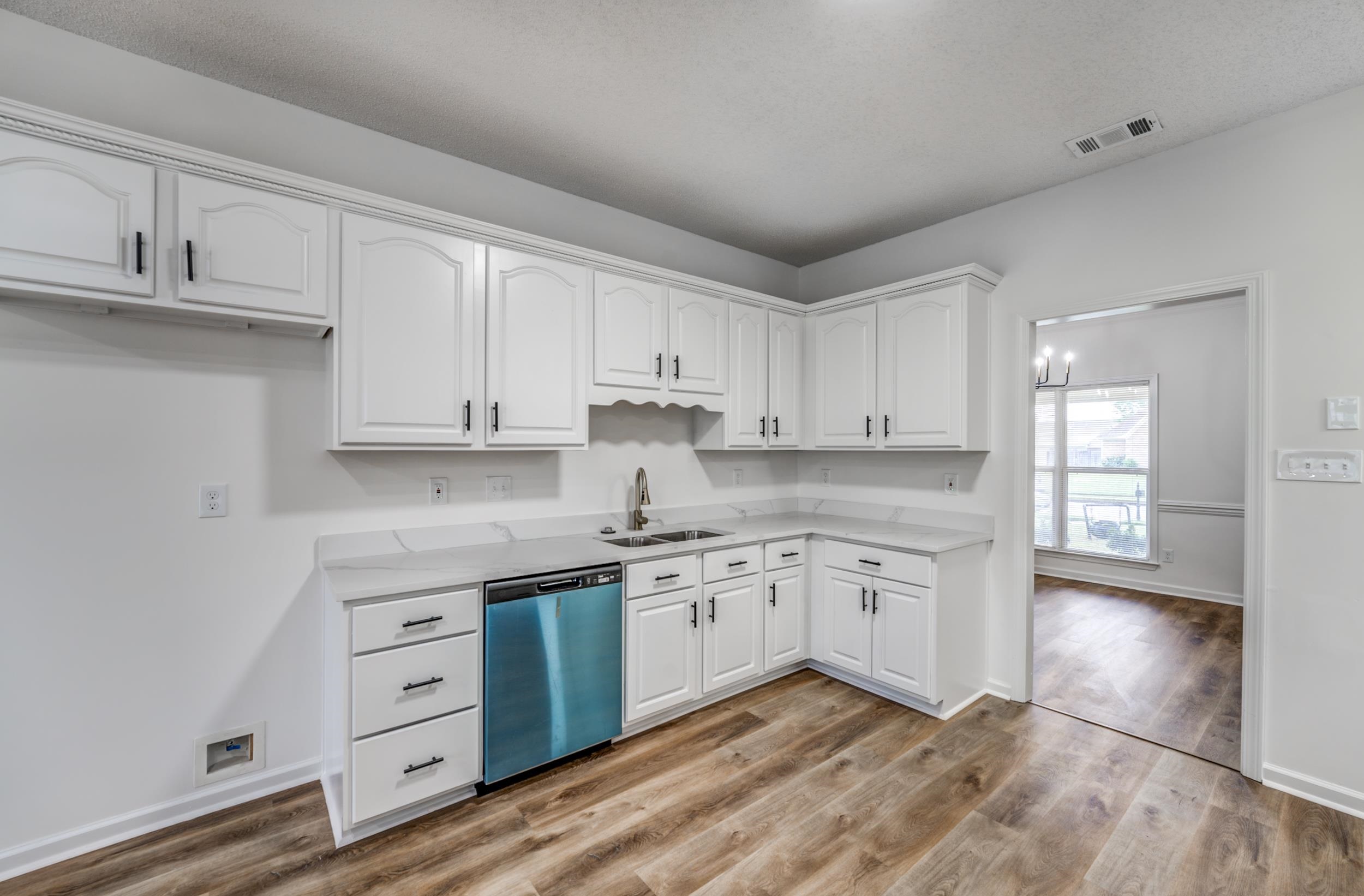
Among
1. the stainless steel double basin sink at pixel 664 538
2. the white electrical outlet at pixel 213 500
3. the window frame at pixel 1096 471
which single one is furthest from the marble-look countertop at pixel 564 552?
the window frame at pixel 1096 471

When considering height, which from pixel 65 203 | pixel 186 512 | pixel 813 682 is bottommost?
pixel 813 682

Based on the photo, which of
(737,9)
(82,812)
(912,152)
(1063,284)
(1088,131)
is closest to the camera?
(737,9)

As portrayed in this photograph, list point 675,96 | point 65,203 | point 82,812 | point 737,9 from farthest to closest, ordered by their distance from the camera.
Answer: point 675,96
point 82,812
point 737,9
point 65,203

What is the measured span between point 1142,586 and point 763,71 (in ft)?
19.2

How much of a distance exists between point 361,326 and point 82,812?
6.30 feet

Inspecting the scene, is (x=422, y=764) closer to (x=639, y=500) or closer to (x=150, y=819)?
(x=150, y=819)

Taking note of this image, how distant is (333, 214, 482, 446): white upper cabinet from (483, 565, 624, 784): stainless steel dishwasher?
76cm

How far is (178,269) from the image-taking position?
1.84 m

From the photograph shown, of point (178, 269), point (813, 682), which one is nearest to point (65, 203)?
point (178, 269)

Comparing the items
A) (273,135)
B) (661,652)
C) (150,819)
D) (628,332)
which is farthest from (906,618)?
(273,135)

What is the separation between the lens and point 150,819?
2.02m

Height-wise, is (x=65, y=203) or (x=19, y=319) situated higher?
(x=65, y=203)

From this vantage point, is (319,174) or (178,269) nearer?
(178,269)

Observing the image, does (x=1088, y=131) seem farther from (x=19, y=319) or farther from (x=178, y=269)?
(x=19, y=319)
